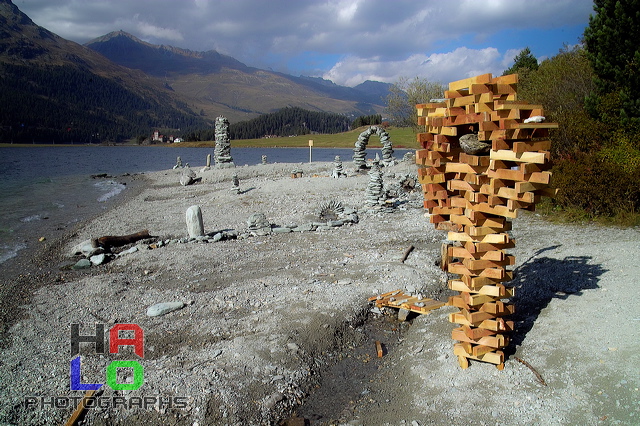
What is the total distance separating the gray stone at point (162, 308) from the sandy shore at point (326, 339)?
0.14 metres

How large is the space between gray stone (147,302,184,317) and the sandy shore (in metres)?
0.14

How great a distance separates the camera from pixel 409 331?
7.68m

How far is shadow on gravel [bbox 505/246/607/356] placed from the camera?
6.89 meters

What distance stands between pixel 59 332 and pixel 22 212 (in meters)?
23.2

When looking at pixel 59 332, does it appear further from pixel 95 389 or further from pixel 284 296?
pixel 284 296

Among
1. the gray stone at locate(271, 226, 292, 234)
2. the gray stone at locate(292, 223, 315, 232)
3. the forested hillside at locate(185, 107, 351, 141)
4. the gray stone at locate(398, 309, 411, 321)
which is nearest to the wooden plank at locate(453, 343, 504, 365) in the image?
the gray stone at locate(398, 309, 411, 321)

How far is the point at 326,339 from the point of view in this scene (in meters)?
7.40

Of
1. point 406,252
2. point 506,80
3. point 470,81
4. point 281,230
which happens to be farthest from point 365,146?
point 506,80

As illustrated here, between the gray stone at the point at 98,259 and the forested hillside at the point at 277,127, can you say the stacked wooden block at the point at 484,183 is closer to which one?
the gray stone at the point at 98,259

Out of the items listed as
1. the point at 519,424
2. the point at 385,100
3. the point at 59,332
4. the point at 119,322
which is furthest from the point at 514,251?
the point at 385,100

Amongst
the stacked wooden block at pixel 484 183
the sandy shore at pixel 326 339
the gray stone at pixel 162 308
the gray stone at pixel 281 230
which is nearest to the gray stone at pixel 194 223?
the sandy shore at pixel 326 339

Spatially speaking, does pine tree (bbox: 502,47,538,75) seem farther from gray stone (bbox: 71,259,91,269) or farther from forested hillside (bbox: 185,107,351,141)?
forested hillside (bbox: 185,107,351,141)

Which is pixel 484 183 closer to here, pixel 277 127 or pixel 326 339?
pixel 326 339

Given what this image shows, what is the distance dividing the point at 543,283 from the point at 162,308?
816cm
